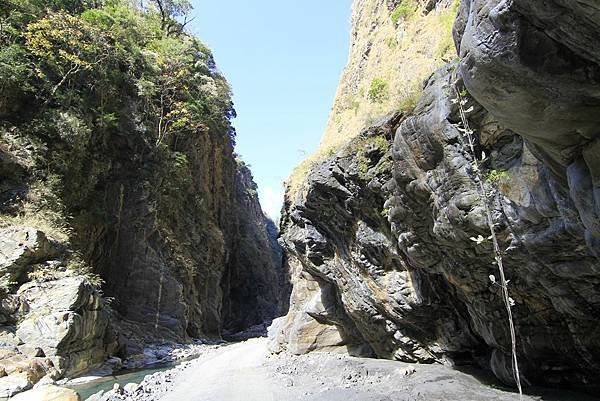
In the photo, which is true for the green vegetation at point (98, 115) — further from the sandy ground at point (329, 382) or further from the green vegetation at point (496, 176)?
the green vegetation at point (496, 176)

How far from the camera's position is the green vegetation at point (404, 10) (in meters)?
18.9

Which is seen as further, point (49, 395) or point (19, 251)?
point (19, 251)

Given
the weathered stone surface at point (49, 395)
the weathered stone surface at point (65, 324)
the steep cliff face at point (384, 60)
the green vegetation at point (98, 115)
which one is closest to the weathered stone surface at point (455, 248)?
the steep cliff face at point (384, 60)

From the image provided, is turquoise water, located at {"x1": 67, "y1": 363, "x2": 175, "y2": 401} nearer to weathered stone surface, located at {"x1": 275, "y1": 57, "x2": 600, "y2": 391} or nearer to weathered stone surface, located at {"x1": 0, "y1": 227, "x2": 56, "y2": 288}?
weathered stone surface, located at {"x1": 0, "y1": 227, "x2": 56, "y2": 288}

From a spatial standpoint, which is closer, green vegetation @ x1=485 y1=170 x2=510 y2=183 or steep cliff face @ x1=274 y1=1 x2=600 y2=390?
steep cliff face @ x1=274 y1=1 x2=600 y2=390

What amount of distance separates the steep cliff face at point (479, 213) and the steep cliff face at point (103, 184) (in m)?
9.56

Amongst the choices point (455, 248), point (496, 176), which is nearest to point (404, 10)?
point (455, 248)

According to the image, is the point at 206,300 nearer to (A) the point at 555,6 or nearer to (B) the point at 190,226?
(B) the point at 190,226

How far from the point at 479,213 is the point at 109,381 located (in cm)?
1405

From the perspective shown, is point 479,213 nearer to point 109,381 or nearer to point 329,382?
point 329,382

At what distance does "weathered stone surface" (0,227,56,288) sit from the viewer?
15211 millimetres

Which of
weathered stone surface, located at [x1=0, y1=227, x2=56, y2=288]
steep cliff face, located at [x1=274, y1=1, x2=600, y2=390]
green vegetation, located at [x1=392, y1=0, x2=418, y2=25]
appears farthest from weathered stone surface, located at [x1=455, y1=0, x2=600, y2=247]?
weathered stone surface, located at [x1=0, y1=227, x2=56, y2=288]

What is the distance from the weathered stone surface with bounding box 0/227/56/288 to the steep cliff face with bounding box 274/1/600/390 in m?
10.1

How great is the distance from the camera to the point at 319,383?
12055 millimetres
